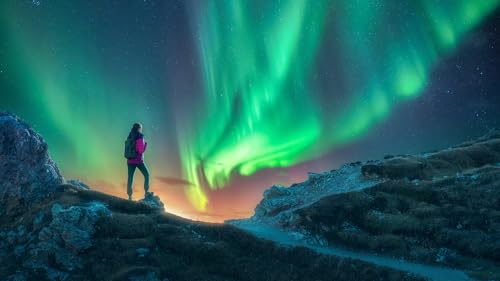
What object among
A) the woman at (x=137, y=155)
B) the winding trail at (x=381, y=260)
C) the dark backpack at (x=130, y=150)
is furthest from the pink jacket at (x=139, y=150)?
the winding trail at (x=381, y=260)

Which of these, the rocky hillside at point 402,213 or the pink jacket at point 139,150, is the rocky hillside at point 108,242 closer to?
the pink jacket at point 139,150

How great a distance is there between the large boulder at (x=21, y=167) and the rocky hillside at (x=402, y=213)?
1817 centimetres

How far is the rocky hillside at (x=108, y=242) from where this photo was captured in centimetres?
2188

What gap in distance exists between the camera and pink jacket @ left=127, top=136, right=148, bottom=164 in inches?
1217

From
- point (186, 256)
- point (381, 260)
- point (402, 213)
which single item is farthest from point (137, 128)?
point (402, 213)

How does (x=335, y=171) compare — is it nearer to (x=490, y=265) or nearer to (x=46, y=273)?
(x=490, y=265)

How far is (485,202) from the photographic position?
36.6 meters

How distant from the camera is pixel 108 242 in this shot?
933 inches

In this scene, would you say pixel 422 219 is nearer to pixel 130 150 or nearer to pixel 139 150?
pixel 139 150

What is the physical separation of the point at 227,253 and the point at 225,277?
2097 mm

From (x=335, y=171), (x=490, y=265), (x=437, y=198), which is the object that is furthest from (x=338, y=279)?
(x=335, y=171)

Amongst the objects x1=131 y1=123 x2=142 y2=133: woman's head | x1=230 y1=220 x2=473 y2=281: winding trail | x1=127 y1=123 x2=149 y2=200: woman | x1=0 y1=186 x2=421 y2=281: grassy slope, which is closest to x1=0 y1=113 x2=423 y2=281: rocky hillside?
x1=0 y1=186 x2=421 y2=281: grassy slope

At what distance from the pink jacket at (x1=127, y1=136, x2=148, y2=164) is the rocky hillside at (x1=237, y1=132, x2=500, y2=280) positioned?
12.5m

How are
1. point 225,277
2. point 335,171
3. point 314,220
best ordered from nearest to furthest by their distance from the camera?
1. point 225,277
2. point 314,220
3. point 335,171
